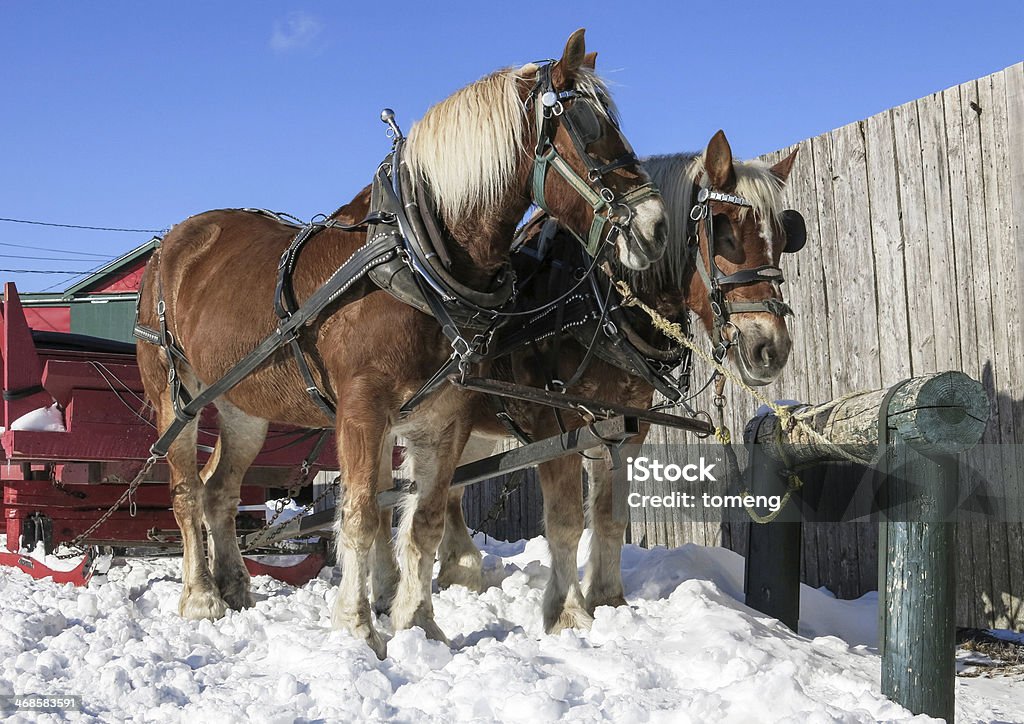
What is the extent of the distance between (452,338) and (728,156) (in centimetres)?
133

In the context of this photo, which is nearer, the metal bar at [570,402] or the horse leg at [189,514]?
the metal bar at [570,402]

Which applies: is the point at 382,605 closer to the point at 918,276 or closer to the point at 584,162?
the point at 584,162

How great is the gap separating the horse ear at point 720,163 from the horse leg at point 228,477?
2721mm

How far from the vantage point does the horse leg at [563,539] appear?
4.25m

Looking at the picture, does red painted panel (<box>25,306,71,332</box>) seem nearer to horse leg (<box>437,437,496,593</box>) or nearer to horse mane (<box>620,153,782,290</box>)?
horse leg (<box>437,437,496,593</box>)

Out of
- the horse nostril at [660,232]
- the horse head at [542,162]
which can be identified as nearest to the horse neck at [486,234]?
the horse head at [542,162]

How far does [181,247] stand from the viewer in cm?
516

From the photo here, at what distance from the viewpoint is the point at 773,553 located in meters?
4.68

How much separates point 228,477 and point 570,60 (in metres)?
2.95

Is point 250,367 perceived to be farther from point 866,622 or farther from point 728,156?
point 866,622

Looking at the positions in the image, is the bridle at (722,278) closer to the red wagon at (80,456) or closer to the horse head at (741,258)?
the horse head at (741,258)

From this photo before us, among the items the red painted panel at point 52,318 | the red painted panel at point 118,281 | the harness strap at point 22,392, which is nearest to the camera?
the harness strap at point 22,392

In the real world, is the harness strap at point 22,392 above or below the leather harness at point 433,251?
below

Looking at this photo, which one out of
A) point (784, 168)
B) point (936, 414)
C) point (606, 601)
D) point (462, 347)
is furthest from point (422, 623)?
point (784, 168)
